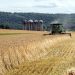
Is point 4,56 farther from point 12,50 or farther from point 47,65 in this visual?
point 47,65

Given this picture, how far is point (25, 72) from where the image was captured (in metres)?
20.0

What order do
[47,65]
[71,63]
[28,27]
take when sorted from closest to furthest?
[47,65], [71,63], [28,27]

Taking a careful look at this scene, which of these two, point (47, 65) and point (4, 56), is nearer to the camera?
point (4, 56)

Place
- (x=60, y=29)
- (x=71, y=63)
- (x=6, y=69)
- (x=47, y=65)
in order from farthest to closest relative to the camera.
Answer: (x=60, y=29) < (x=71, y=63) < (x=47, y=65) < (x=6, y=69)

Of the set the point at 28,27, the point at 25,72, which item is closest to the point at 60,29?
the point at 25,72

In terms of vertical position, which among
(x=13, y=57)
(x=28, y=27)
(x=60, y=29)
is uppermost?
(x=13, y=57)

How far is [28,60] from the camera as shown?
2509 centimetres

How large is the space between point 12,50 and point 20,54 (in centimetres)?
142

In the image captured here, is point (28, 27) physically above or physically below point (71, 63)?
below

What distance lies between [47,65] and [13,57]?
2.60 meters

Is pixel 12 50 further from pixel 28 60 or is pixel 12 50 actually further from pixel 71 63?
pixel 71 63

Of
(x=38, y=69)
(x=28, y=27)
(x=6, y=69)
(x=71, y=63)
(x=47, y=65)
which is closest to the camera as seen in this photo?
(x=6, y=69)

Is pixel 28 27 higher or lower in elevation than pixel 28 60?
lower

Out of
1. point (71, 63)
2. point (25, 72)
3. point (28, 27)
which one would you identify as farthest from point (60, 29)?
point (28, 27)
